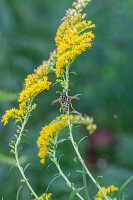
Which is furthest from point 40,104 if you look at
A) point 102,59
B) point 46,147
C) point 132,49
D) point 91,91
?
point 46,147

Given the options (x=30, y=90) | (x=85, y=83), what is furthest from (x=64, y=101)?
(x=85, y=83)

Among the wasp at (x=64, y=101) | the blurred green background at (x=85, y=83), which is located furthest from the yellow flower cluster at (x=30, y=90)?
the blurred green background at (x=85, y=83)

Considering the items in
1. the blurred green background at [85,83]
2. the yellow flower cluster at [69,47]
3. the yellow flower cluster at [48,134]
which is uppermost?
the blurred green background at [85,83]

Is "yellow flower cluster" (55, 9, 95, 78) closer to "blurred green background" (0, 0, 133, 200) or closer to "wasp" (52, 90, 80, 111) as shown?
"wasp" (52, 90, 80, 111)

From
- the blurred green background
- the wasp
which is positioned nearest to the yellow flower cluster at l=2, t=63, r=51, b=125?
the wasp

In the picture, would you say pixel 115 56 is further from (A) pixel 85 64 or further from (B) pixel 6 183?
(B) pixel 6 183

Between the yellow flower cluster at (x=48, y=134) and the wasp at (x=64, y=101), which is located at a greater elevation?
the wasp at (x=64, y=101)

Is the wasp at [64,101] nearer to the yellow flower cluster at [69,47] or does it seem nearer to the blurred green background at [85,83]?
the yellow flower cluster at [69,47]

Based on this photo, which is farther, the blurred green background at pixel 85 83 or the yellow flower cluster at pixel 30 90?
the blurred green background at pixel 85 83
